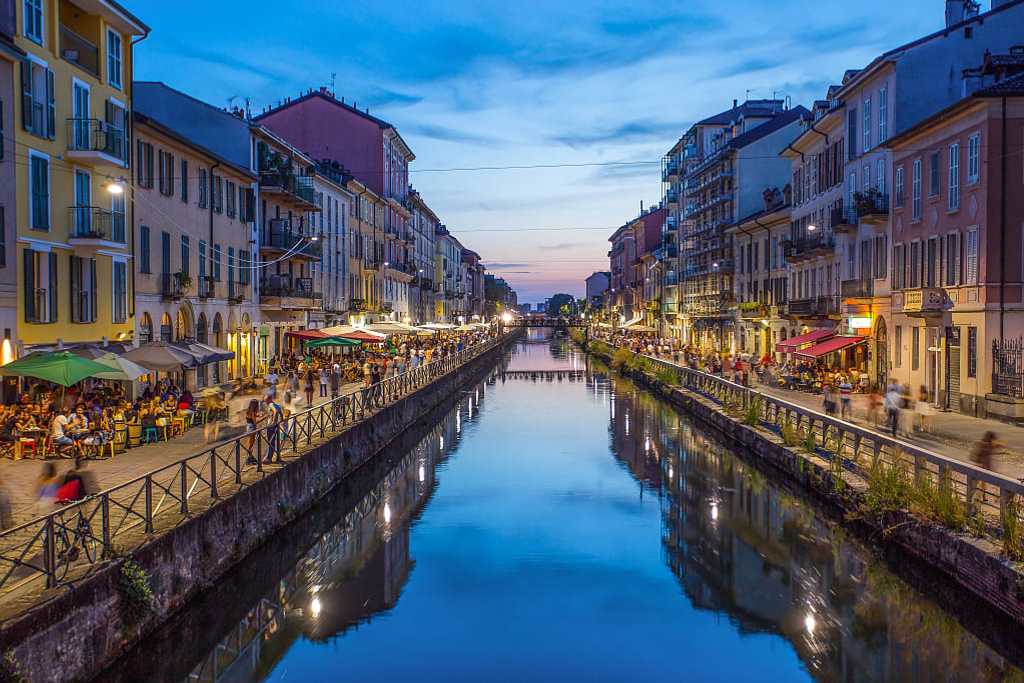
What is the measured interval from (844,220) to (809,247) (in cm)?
504

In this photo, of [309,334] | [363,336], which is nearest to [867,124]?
[363,336]

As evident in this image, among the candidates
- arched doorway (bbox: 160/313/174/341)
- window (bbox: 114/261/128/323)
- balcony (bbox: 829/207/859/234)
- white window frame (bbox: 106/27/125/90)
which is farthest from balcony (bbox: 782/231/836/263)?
white window frame (bbox: 106/27/125/90)

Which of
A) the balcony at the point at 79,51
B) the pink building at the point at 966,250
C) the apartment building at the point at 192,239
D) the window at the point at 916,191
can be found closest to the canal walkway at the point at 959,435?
the pink building at the point at 966,250

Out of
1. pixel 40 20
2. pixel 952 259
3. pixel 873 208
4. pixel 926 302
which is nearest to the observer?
pixel 40 20

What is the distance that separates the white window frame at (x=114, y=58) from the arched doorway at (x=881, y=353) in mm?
26425

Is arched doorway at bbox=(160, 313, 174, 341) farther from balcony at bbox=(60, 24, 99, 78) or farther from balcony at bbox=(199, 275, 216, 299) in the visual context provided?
balcony at bbox=(60, 24, 99, 78)

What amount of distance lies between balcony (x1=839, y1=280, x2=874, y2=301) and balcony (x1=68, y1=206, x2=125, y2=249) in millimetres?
25842

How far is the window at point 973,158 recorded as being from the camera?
26.4 meters

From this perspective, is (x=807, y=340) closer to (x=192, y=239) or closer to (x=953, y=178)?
(x=953, y=178)

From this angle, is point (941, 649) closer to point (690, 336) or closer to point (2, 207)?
point (2, 207)

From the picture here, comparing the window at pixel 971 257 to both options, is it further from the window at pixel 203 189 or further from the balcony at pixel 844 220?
the window at pixel 203 189

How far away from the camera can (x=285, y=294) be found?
4197 centimetres

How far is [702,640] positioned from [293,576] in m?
6.76

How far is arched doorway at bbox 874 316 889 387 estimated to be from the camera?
3419 centimetres
